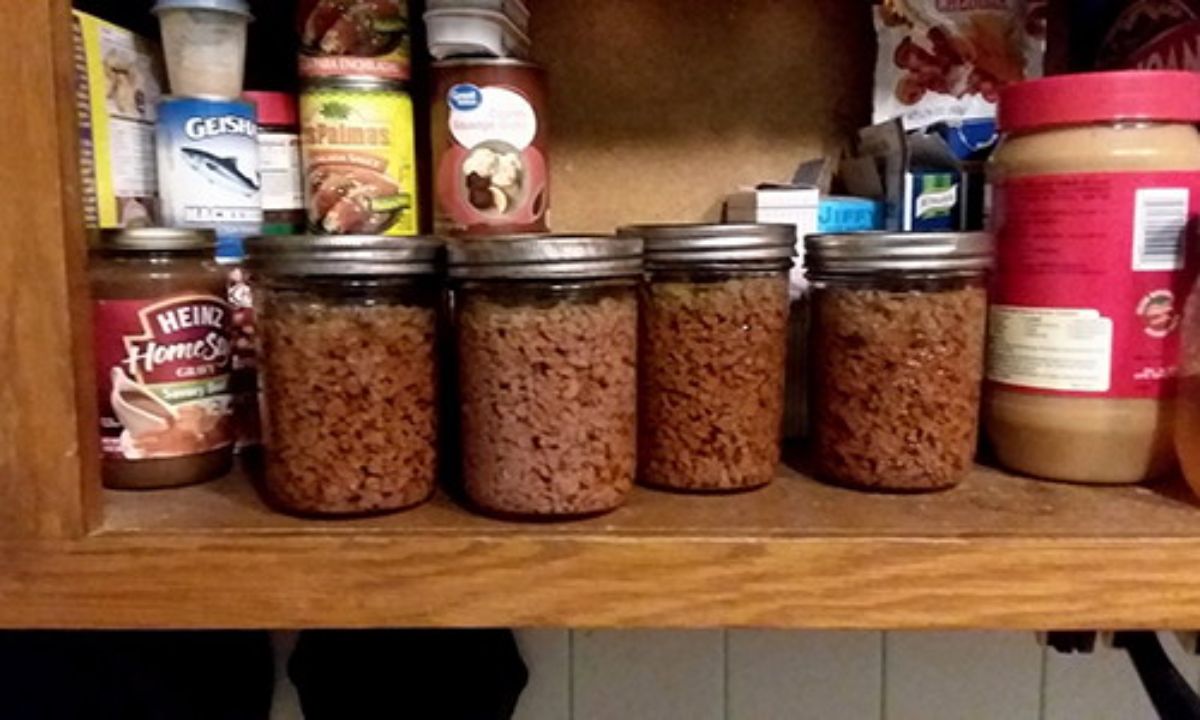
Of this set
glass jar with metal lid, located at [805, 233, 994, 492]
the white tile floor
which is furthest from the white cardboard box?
the white tile floor

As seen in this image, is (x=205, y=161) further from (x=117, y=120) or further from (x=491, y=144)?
(x=491, y=144)

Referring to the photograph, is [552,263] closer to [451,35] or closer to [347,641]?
[451,35]

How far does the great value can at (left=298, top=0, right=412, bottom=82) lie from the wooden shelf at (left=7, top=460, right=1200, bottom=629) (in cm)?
30

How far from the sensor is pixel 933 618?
523mm

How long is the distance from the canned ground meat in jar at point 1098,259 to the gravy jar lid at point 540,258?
0.73ft

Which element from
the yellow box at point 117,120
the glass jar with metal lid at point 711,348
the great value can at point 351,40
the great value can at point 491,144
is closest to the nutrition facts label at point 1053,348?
the glass jar with metal lid at point 711,348

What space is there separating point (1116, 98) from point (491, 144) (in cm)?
34

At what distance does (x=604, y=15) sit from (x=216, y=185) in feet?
1.01

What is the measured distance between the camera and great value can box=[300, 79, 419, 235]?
69 cm

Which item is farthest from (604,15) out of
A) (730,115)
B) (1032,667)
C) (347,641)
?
(1032,667)

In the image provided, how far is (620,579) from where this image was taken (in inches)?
20.7

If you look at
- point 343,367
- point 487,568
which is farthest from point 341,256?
point 487,568

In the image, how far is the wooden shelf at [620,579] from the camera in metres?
0.52

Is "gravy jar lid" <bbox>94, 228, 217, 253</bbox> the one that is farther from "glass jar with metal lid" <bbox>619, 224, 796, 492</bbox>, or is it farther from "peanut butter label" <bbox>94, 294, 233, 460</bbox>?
"glass jar with metal lid" <bbox>619, 224, 796, 492</bbox>
